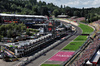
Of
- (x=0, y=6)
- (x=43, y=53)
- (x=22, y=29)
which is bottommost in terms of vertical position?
(x=43, y=53)

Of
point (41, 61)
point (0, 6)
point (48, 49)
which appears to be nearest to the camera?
point (41, 61)

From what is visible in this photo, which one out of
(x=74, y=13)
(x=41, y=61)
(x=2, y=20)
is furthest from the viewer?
(x=74, y=13)

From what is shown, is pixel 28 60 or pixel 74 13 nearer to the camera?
pixel 28 60

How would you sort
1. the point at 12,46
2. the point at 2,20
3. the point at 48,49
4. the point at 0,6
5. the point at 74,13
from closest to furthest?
1. the point at 12,46
2. the point at 48,49
3. the point at 2,20
4. the point at 0,6
5. the point at 74,13

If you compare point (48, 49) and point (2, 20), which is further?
point (2, 20)

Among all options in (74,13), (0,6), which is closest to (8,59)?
(0,6)

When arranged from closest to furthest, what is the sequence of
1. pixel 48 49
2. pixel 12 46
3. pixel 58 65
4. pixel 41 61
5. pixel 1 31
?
pixel 58 65, pixel 41 61, pixel 12 46, pixel 48 49, pixel 1 31

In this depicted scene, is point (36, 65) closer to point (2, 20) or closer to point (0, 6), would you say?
point (2, 20)

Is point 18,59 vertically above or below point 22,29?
below

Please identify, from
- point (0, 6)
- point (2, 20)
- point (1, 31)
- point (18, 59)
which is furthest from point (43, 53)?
point (0, 6)

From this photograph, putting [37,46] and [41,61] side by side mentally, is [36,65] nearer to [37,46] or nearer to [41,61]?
[41,61]
